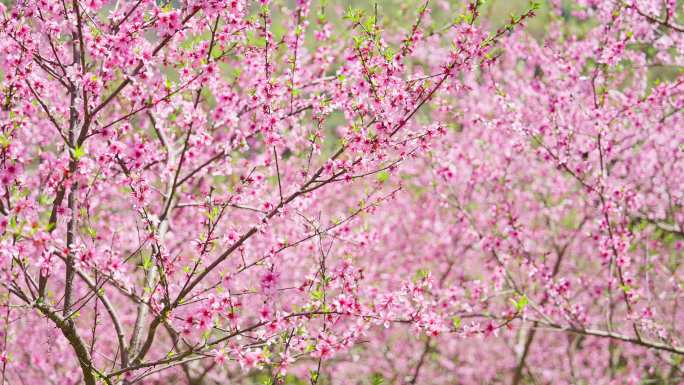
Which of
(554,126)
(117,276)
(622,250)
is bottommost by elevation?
(117,276)

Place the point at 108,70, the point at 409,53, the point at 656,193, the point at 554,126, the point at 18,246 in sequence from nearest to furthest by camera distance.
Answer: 1. the point at 18,246
2. the point at 108,70
3. the point at 409,53
4. the point at 554,126
5. the point at 656,193

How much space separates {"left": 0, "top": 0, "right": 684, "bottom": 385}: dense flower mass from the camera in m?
4.02

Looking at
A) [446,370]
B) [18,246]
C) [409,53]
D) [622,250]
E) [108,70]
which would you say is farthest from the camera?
[446,370]

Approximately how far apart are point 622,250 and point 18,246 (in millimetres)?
5593

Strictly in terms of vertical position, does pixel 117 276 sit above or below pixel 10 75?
below

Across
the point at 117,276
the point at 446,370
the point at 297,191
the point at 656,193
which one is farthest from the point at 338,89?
the point at 446,370

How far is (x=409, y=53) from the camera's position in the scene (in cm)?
452

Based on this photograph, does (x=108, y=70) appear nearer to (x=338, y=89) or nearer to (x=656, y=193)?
(x=338, y=89)

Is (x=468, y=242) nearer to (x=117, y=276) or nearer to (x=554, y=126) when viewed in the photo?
(x=554, y=126)

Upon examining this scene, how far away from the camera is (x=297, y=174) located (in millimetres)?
4492

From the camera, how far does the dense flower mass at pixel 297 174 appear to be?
4.02 meters

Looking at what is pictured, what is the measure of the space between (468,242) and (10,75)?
24.9 ft

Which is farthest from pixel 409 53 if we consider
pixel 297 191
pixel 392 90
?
pixel 297 191

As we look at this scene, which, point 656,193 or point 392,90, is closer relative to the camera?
point 392,90
